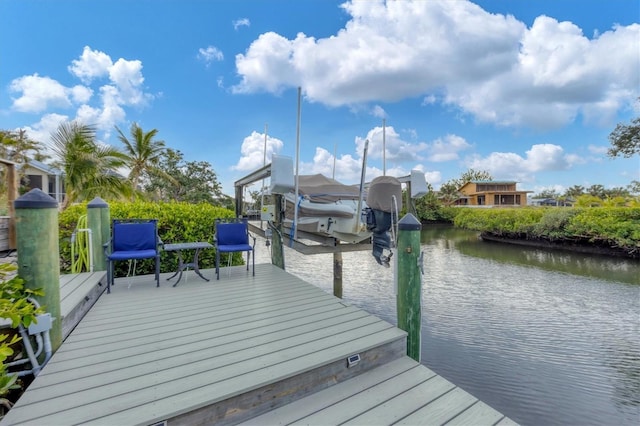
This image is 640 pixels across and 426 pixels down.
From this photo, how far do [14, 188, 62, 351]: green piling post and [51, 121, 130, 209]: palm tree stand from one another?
9268mm

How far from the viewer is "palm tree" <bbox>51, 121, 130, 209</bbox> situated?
9.36 metres

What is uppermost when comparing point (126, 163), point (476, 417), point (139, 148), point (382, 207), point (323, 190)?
point (139, 148)

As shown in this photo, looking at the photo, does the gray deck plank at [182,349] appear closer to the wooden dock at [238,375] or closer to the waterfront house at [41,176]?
the wooden dock at [238,375]

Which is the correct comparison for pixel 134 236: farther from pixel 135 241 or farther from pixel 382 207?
pixel 382 207

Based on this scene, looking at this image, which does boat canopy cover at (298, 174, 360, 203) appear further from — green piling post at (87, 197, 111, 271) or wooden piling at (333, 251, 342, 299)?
green piling post at (87, 197, 111, 271)

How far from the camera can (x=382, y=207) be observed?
Answer: 436 centimetres

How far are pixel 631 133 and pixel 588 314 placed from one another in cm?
1567

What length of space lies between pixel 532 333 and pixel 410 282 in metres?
3.79

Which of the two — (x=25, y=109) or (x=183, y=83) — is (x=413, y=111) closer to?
(x=183, y=83)

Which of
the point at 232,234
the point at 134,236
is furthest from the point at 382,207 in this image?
the point at 134,236

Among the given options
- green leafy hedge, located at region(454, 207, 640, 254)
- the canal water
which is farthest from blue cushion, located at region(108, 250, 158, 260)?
green leafy hedge, located at region(454, 207, 640, 254)

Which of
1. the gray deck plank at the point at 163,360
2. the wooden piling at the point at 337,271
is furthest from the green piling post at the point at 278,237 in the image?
the gray deck plank at the point at 163,360

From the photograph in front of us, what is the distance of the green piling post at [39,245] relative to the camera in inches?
74.0

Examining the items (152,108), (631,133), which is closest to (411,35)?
(152,108)
